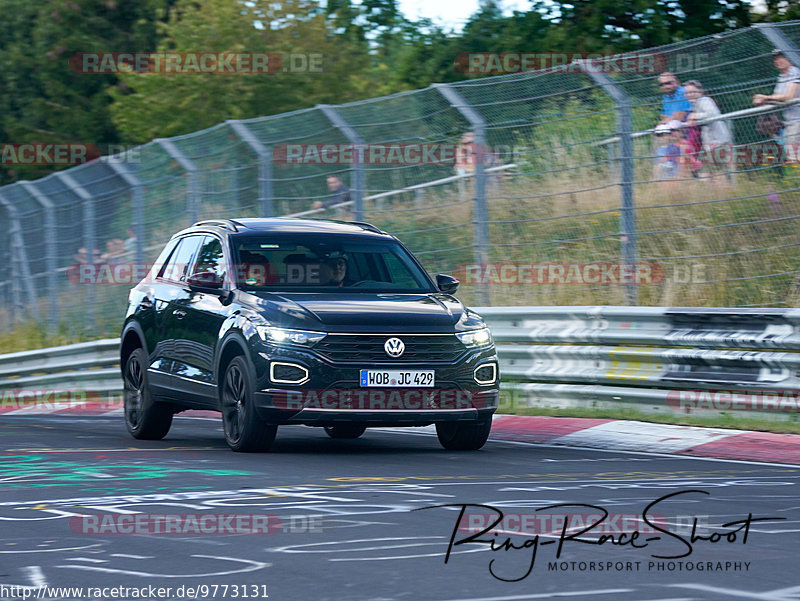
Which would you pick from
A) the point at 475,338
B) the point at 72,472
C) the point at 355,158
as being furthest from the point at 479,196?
the point at 72,472

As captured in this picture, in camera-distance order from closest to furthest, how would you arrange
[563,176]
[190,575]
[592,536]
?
[190,575] → [592,536] → [563,176]

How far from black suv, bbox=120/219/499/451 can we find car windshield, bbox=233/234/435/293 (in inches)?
0.4

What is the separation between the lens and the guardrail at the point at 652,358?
11.7 meters

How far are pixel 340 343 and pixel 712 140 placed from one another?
4509 millimetres

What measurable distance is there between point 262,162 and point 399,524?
10924mm

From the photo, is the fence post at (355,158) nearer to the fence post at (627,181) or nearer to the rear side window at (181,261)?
the fence post at (627,181)

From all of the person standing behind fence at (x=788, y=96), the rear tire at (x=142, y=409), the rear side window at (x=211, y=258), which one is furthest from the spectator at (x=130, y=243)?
the person standing behind fence at (x=788, y=96)

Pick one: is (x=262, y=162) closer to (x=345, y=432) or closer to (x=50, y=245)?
(x=345, y=432)

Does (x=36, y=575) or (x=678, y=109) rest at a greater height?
(x=678, y=109)

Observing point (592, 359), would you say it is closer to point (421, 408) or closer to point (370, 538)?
point (421, 408)

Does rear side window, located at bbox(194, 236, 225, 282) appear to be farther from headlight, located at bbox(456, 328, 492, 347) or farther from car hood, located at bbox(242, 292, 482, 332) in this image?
headlight, located at bbox(456, 328, 492, 347)

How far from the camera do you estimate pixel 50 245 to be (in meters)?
23.0

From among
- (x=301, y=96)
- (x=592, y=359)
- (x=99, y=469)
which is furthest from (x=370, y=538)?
(x=301, y=96)

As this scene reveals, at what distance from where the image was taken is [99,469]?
9750 mm
